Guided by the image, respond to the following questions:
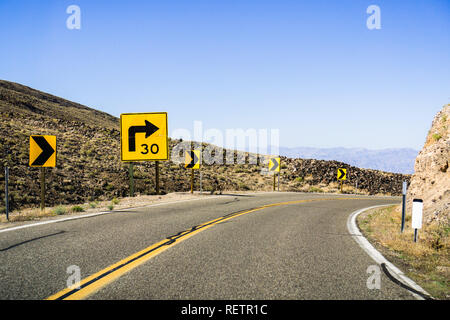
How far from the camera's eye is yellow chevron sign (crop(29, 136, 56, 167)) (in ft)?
38.9

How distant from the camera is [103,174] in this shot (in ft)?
92.6

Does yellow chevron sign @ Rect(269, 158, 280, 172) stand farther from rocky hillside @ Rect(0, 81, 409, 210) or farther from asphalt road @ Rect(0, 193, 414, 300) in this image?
asphalt road @ Rect(0, 193, 414, 300)

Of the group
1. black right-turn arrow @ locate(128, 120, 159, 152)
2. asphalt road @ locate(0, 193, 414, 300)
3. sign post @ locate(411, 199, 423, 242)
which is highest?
black right-turn arrow @ locate(128, 120, 159, 152)

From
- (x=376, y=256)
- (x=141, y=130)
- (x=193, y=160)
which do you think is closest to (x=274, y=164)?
(x=193, y=160)

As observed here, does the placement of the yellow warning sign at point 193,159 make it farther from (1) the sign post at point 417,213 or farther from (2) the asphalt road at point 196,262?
(1) the sign post at point 417,213

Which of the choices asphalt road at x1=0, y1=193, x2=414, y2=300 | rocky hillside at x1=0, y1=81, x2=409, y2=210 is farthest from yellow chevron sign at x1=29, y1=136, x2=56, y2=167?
rocky hillside at x1=0, y1=81, x2=409, y2=210

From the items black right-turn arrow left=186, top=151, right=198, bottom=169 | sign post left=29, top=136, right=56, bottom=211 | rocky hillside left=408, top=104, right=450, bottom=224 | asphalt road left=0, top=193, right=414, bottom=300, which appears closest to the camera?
asphalt road left=0, top=193, right=414, bottom=300

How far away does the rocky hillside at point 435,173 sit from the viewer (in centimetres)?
995

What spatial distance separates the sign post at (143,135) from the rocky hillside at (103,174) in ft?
20.3

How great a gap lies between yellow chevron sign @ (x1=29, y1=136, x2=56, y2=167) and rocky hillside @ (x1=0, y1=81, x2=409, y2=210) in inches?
297

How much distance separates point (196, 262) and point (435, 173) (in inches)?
417

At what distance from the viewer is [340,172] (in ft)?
98.1

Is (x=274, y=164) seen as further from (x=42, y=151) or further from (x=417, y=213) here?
(x=417, y=213)

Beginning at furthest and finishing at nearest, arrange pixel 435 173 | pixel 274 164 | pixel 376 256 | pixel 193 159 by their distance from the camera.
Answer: pixel 274 164, pixel 193 159, pixel 435 173, pixel 376 256
